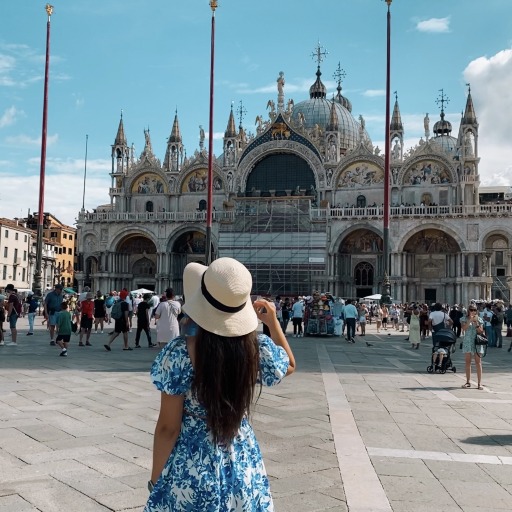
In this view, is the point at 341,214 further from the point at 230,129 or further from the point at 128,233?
the point at 128,233

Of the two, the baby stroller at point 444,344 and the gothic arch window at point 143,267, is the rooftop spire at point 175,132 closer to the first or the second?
the gothic arch window at point 143,267

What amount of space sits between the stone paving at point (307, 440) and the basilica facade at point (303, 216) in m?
31.1

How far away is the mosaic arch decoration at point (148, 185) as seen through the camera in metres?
49.8

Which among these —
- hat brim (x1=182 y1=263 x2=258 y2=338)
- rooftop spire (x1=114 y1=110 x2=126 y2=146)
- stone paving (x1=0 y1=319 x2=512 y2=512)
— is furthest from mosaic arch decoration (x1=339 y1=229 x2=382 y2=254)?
hat brim (x1=182 y1=263 x2=258 y2=338)

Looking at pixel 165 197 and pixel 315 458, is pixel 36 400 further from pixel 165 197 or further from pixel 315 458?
pixel 165 197

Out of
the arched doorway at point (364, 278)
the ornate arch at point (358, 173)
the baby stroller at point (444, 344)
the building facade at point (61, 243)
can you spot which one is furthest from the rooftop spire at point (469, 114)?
the building facade at point (61, 243)

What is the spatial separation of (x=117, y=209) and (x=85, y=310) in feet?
115

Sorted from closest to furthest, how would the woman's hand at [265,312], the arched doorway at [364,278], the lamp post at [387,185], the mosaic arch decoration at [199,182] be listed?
the woman's hand at [265,312] → the lamp post at [387,185] → the arched doorway at [364,278] → the mosaic arch decoration at [199,182]

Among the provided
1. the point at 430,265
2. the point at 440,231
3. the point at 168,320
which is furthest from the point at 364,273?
the point at 168,320

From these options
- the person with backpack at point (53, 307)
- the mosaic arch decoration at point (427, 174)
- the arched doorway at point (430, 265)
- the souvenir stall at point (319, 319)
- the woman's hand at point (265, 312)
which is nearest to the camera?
the woman's hand at point (265, 312)

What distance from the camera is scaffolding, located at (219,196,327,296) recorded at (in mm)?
43062

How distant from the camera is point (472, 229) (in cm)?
4075

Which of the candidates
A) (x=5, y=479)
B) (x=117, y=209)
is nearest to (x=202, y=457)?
(x=5, y=479)

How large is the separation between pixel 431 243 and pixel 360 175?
7.00 meters
